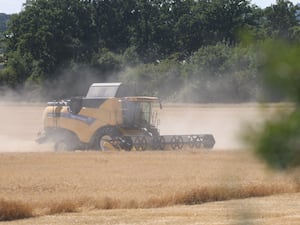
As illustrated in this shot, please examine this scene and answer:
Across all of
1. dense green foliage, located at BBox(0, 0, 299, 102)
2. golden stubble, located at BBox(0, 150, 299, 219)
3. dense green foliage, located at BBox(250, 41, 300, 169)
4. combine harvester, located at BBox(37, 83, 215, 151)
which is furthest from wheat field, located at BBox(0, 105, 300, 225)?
dense green foliage, located at BBox(0, 0, 299, 102)

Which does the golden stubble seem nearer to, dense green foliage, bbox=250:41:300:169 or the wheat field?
the wheat field

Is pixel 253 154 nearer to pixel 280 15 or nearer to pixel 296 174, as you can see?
pixel 296 174

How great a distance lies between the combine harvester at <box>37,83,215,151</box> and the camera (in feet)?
86.5

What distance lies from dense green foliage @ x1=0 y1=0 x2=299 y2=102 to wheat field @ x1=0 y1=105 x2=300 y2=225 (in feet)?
87.3

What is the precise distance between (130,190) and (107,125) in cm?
1149

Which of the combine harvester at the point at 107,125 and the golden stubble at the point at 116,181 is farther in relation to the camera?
the combine harvester at the point at 107,125

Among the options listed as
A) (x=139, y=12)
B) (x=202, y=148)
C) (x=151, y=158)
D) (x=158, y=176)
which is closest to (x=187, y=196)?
(x=158, y=176)

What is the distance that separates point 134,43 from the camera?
74375 mm

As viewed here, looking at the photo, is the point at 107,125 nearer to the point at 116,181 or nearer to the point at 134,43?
the point at 116,181

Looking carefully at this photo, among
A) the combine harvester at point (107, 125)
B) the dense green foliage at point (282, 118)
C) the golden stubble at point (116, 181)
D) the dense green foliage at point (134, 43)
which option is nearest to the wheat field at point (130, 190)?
the golden stubble at point (116, 181)

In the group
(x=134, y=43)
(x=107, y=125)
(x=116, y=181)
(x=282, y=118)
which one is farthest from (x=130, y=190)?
(x=134, y=43)

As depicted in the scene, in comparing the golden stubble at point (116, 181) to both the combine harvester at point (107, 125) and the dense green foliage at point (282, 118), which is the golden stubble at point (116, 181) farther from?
the dense green foliage at point (282, 118)

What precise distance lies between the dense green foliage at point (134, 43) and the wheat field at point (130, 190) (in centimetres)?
2662

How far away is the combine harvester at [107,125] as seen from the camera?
26.4 m
